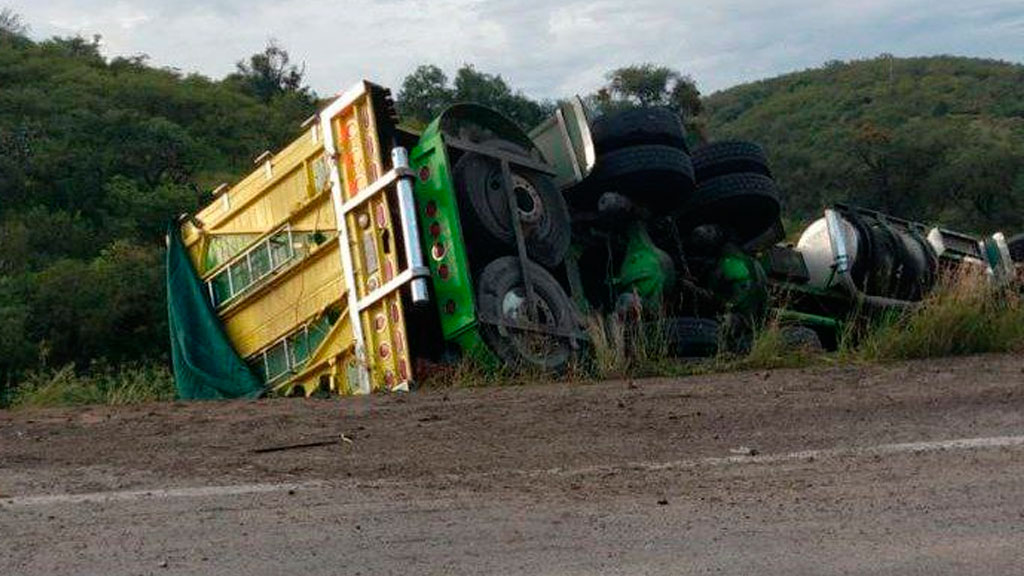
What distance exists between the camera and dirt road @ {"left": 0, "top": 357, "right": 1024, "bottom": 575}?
441 cm

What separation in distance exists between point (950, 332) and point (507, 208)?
3.02m

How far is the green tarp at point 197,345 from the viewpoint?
32.2 feet

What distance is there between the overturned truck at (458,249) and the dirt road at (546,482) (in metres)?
1.09

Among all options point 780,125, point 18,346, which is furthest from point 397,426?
point 780,125

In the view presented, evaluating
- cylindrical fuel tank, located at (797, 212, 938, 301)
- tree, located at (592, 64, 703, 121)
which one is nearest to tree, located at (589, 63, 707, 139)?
tree, located at (592, 64, 703, 121)

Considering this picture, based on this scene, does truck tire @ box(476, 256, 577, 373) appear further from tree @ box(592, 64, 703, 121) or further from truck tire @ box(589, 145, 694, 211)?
tree @ box(592, 64, 703, 121)

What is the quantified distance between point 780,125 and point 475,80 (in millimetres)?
27188

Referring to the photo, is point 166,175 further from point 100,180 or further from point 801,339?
point 801,339

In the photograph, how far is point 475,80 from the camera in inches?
1093

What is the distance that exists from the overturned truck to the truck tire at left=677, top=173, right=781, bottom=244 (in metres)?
0.02

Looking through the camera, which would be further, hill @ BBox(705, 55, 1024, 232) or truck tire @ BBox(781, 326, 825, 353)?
hill @ BBox(705, 55, 1024, 232)

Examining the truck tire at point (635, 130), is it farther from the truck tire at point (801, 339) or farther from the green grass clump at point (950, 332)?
the green grass clump at point (950, 332)

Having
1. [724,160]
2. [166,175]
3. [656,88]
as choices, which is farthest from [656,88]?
[724,160]

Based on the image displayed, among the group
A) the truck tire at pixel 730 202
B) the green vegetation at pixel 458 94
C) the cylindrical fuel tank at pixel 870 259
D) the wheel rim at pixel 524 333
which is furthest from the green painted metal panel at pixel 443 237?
the green vegetation at pixel 458 94
